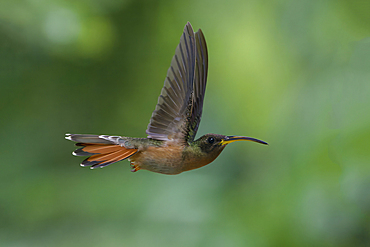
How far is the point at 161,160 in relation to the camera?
0.34 m

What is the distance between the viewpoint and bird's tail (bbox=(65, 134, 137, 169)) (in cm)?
33

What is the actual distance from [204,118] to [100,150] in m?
0.69

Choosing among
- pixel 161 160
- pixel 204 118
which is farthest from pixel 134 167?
pixel 204 118

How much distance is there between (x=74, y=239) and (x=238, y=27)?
939 mm

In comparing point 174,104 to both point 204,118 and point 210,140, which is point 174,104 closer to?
point 210,140

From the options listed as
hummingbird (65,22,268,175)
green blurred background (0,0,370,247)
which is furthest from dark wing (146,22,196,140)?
green blurred background (0,0,370,247)

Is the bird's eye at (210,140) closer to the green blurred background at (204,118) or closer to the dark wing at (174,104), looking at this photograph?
the dark wing at (174,104)

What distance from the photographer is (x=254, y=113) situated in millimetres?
1253

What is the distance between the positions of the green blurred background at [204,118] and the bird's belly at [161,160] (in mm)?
645

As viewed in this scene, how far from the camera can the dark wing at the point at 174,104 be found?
34 centimetres

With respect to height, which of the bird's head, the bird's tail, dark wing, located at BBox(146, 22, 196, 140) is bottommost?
the bird's tail

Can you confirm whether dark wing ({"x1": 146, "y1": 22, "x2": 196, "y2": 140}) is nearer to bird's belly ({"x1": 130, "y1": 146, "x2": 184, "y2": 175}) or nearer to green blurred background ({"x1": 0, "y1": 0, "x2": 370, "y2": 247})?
bird's belly ({"x1": 130, "y1": 146, "x2": 184, "y2": 175})

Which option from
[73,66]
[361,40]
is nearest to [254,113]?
[361,40]

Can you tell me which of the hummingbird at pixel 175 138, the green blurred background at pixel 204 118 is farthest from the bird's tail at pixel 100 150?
the green blurred background at pixel 204 118
